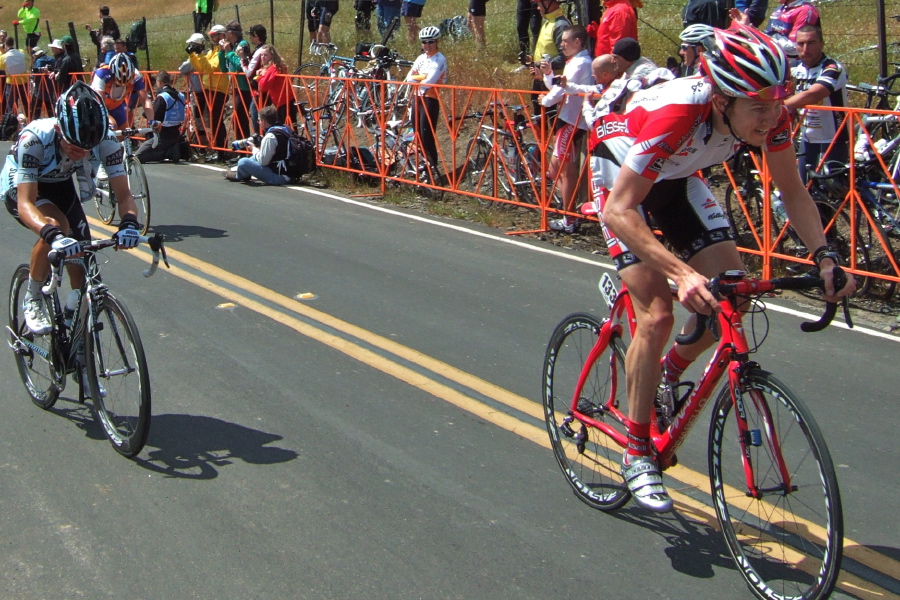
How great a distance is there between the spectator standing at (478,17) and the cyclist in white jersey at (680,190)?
14364 mm

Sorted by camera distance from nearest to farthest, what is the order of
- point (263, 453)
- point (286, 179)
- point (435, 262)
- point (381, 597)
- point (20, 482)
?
point (381, 597), point (20, 482), point (263, 453), point (435, 262), point (286, 179)

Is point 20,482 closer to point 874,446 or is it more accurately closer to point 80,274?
point 80,274

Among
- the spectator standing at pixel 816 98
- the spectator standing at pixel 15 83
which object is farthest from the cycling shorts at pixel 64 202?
the spectator standing at pixel 15 83

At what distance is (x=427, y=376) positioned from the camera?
6.14 m

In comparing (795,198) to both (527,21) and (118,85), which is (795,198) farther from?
(527,21)

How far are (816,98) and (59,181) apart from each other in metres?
6.24

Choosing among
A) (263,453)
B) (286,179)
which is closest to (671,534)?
(263,453)

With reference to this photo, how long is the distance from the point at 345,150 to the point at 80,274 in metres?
8.95

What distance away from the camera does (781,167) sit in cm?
377

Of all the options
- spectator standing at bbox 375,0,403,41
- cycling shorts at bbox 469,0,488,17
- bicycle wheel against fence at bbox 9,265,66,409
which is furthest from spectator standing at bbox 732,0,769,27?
spectator standing at bbox 375,0,403,41

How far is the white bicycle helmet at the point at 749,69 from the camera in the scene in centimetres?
332

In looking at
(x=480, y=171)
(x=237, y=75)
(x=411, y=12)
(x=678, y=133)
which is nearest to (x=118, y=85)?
Answer: (x=480, y=171)

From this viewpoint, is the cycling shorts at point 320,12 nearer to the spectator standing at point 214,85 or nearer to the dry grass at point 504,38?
the dry grass at point 504,38

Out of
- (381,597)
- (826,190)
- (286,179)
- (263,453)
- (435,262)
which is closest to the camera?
(381,597)
